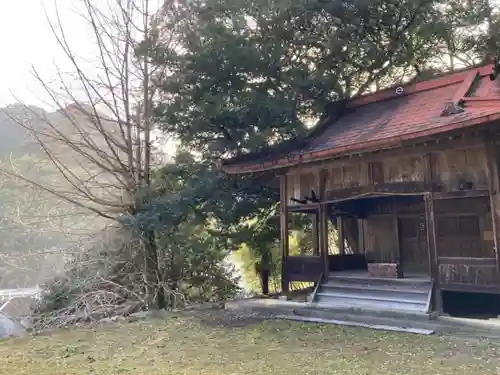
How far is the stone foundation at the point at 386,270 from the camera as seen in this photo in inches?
306

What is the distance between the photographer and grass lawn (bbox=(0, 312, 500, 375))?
15.8ft

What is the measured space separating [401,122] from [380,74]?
167 inches

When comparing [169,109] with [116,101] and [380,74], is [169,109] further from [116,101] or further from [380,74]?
[380,74]

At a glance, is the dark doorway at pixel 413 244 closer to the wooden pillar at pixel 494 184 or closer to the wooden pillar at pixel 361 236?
the wooden pillar at pixel 361 236

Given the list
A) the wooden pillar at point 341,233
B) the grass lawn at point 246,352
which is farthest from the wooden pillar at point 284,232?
the wooden pillar at point 341,233

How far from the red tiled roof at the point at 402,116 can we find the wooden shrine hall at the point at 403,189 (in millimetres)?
24

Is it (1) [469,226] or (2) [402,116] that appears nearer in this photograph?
(2) [402,116]

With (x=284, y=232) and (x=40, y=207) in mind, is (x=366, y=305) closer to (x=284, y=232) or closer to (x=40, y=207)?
(x=284, y=232)

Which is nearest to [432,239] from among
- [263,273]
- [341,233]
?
[341,233]

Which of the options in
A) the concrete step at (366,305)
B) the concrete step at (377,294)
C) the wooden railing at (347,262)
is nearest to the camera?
the concrete step at (366,305)

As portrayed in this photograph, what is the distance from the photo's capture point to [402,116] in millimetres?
8594

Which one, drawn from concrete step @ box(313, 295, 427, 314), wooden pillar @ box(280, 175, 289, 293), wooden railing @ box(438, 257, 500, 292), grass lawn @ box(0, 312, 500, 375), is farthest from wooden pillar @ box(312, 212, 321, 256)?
wooden railing @ box(438, 257, 500, 292)

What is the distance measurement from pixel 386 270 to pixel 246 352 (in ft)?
11.1

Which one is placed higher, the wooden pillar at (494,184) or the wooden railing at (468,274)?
the wooden pillar at (494,184)
